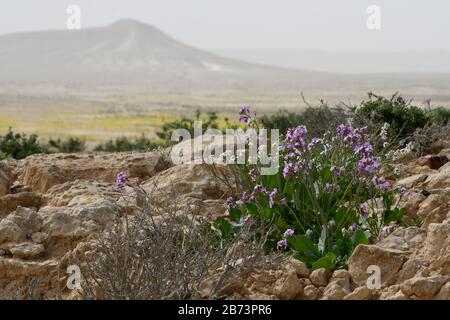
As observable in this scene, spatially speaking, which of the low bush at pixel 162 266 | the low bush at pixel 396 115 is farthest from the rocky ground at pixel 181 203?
the low bush at pixel 396 115

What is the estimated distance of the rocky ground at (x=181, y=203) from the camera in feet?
14.1

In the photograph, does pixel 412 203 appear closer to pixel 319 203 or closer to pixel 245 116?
pixel 319 203

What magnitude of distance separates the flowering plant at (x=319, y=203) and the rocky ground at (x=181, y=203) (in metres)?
0.19

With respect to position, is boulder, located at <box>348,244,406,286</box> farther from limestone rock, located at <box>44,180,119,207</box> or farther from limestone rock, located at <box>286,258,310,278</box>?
limestone rock, located at <box>44,180,119,207</box>

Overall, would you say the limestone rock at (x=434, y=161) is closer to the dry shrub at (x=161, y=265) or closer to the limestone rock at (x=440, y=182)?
the limestone rock at (x=440, y=182)

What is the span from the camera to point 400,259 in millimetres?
4441

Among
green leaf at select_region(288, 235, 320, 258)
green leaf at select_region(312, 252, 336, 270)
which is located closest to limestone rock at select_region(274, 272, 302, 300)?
green leaf at select_region(312, 252, 336, 270)


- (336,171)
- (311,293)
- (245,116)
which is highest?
(245,116)

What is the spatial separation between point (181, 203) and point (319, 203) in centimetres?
101

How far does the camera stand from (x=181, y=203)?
5.86m

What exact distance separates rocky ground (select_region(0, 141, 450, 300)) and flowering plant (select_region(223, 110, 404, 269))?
7.6 inches

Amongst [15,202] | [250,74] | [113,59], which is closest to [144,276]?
[15,202]

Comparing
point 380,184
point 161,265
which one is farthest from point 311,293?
point 380,184
